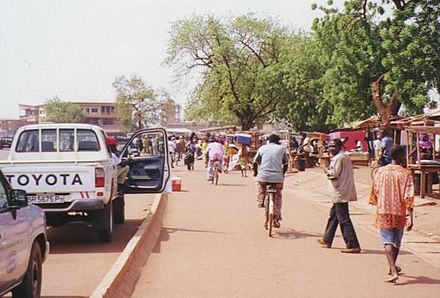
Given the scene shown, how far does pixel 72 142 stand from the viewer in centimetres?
1278

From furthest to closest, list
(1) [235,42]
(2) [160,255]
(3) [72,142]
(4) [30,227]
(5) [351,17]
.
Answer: (1) [235,42], (5) [351,17], (3) [72,142], (2) [160,255], (4) [30,227]

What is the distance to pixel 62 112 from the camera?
10894 centimetres

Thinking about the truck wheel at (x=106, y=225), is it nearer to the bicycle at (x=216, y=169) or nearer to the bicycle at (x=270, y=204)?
the bicycle at (x=270, y=204)

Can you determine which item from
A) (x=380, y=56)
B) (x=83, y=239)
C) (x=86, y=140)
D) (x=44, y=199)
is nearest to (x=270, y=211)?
(x=83, y=239)

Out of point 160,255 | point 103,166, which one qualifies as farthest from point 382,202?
point 103,166

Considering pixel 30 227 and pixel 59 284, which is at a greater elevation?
pixel 30 227

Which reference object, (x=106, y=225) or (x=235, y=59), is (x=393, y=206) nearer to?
(x=106, y=225)

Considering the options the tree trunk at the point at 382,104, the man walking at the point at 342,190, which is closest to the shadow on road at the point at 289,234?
the man walking at the point at 342,190

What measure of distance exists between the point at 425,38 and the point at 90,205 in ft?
60.9

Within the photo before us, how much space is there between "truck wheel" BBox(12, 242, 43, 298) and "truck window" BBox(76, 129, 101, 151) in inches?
219

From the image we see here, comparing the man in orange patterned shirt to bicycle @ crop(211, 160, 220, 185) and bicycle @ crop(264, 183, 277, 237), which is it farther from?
bicycle @ crop(211, 160, 220, 185)

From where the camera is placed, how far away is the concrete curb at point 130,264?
7329mm

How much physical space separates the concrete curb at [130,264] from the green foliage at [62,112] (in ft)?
317

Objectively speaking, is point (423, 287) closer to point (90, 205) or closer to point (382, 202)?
point (382, 202)
